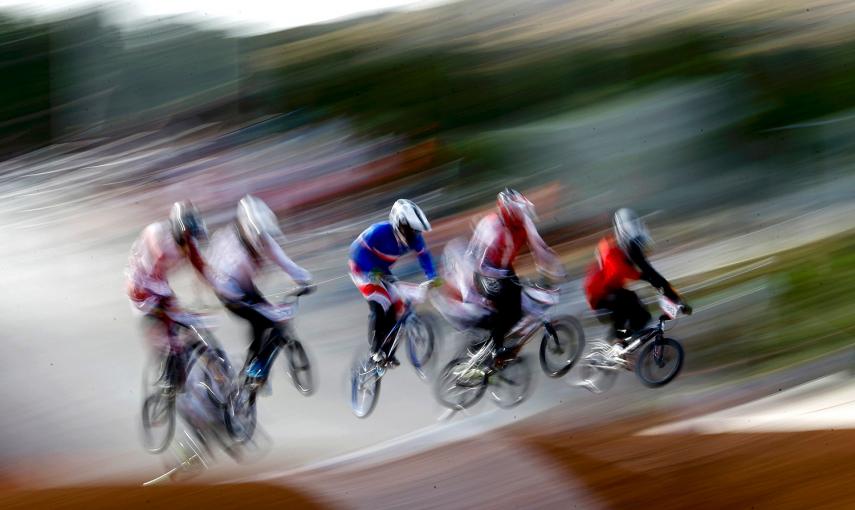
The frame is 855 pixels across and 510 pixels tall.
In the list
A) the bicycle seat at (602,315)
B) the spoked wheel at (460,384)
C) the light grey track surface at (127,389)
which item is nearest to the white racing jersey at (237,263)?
the light grey track surface at (127,389)

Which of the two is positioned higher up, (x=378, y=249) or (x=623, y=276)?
(x=378, y=249)

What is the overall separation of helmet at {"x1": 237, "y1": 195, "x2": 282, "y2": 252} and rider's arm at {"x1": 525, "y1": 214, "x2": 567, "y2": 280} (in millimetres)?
1412

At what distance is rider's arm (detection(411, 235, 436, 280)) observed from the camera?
693 centimetres

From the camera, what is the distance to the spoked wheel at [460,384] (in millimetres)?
6902

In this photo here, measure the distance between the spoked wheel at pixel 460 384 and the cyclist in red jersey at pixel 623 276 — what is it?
2.49 ft

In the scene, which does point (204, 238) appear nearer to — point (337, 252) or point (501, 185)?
point (337, 252)

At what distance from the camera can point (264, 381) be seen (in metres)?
6.89

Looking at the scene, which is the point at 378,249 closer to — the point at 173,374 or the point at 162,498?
the point at 173,374

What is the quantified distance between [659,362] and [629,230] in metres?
0.76

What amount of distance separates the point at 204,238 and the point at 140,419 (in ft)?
3.53

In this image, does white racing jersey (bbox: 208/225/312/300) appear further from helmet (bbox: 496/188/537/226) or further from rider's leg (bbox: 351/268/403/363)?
helmet (bbox: 496/188/537/226)

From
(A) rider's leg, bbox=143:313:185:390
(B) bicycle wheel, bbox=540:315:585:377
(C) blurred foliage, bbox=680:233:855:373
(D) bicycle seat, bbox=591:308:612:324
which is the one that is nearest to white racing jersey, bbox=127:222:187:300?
(A) rider's leg, bbox=143:313:185:390

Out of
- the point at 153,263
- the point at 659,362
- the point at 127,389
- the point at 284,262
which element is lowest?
the point at 659,362

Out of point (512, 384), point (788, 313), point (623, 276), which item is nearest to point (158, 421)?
point (512, 384)
